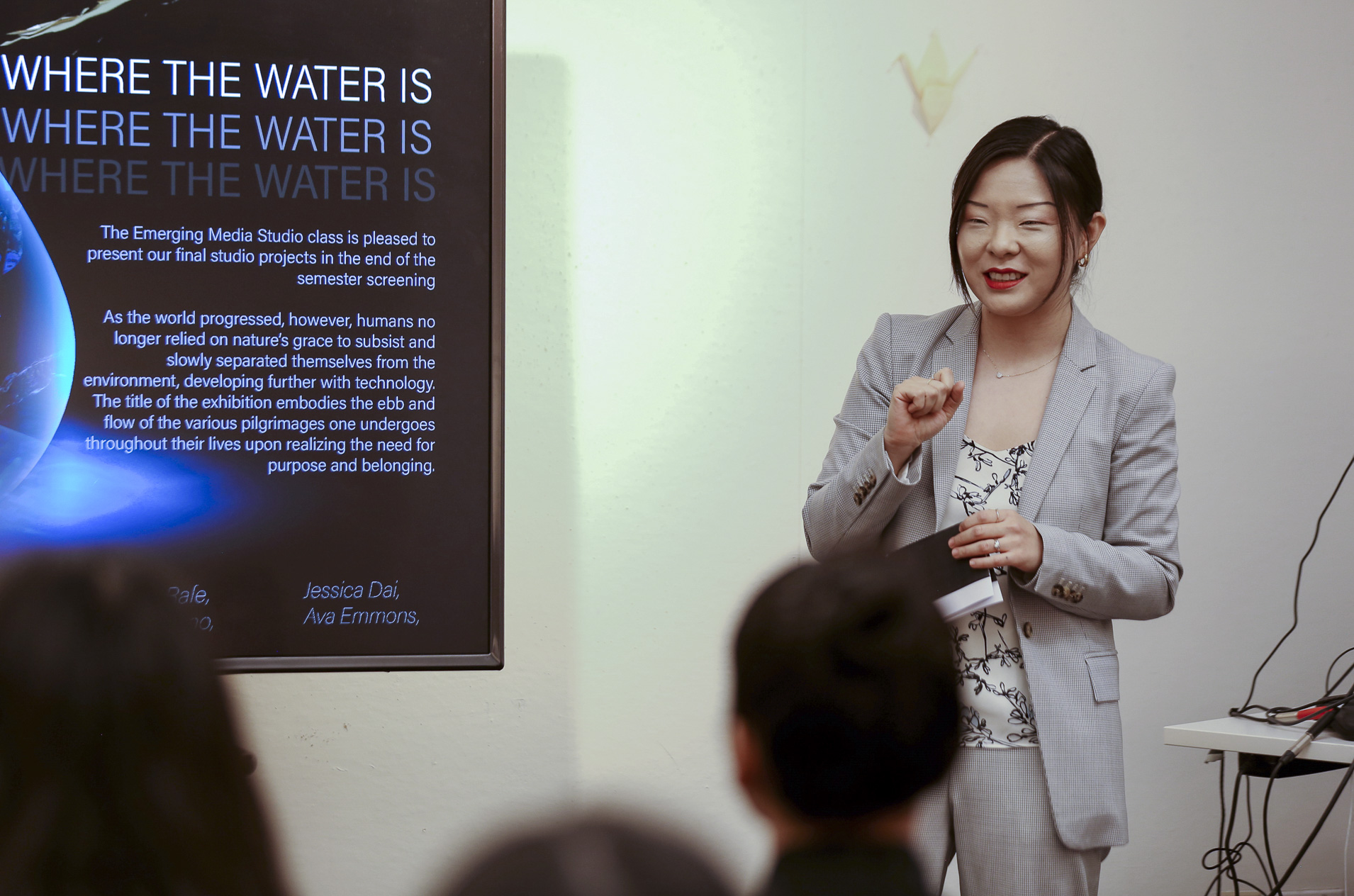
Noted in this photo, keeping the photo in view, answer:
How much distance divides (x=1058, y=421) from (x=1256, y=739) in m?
0.90

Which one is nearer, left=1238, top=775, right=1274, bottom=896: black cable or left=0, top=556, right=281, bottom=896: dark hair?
left=0, top=556, right=281, bottom=896: dark hair

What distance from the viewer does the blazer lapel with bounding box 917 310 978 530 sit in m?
1.49

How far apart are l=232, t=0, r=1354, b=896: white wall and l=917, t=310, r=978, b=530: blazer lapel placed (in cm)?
111

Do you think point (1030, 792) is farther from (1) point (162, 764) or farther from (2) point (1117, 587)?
(1) point (162, 764)

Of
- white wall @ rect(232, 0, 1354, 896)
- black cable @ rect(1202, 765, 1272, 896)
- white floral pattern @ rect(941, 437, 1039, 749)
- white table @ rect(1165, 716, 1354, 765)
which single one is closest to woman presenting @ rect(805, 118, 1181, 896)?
white floral pattern @ rect(941, 437, 1039, 749)

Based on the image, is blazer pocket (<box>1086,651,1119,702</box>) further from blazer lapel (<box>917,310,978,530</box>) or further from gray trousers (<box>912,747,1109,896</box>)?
blazer lapel (<box>917,310,978,530</box>)

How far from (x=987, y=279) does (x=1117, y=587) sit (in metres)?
0.45

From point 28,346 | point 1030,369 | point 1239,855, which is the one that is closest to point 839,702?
point 1030,369

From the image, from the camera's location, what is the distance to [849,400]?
1.64m

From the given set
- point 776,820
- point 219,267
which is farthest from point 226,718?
point 219,267

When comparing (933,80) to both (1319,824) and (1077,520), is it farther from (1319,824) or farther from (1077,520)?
A: (1319,824)

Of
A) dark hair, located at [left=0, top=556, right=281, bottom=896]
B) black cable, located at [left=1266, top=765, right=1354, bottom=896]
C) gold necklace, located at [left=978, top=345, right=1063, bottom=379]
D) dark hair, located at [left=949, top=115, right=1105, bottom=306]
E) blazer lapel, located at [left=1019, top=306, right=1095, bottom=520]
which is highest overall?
dark hair, located at [left=949, top=115, right=1105, bottom=306]

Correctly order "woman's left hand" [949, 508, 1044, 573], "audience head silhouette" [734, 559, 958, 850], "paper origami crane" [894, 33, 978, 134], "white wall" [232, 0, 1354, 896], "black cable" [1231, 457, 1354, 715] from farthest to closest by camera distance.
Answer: "black cable" [1231, 457, 1354, 715] < "paper origami crane" [894, 33, 978, 134] < "white wall" [232, 0, 1354, 896] < "woman's left hand" [949, 508, 1044, 573] < "audience head silhouette" [734, 559, 958, 850]

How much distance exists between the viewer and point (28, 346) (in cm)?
183
